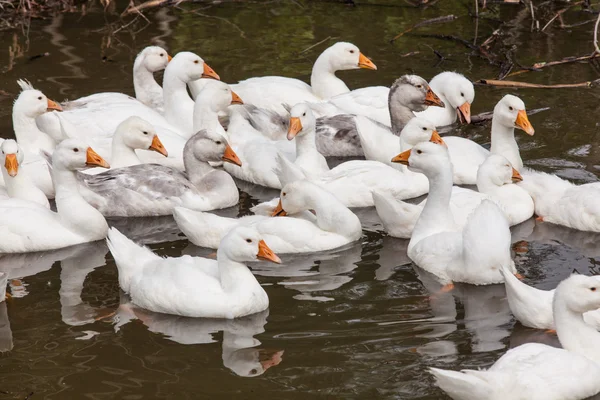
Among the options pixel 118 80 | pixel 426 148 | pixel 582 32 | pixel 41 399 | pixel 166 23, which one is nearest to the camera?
pixel 41 399

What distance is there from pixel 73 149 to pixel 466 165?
4073 mm

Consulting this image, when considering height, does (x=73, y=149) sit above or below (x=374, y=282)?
above

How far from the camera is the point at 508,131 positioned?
11531 millimetres

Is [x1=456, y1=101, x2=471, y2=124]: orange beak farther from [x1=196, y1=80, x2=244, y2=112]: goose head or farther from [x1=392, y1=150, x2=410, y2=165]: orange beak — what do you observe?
[x1=392, y1=150, x2=410, y2=165]: orange beak

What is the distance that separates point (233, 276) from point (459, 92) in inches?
222

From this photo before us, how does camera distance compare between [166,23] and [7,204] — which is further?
[166,23]

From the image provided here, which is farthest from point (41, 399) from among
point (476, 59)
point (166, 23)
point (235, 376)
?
point (166, 23)

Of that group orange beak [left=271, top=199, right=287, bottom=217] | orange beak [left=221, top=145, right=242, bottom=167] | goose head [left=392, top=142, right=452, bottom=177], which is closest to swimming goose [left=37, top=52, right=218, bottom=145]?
orange beak [left=221, top=145, right=242, bottom=167]

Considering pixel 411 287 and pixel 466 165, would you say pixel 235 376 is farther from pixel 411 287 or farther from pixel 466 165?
pixel 466 165

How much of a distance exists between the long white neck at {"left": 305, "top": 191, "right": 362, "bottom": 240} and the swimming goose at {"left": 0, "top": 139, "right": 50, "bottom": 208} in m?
2.75

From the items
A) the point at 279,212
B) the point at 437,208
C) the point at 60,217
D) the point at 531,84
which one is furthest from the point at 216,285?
the point at 531,84

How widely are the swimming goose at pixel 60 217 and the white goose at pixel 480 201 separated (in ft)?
8.86

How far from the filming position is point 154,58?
45.4ft

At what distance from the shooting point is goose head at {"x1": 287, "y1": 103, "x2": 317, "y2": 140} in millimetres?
11289
